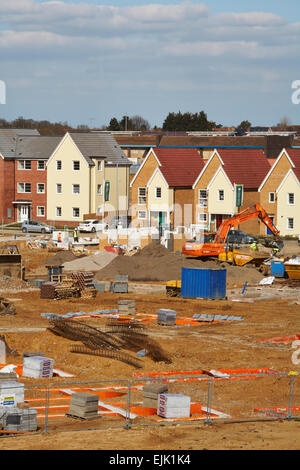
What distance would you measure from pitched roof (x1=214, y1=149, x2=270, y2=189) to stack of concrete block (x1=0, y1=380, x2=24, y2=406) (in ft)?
175

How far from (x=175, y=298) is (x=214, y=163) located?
32585 millimetres

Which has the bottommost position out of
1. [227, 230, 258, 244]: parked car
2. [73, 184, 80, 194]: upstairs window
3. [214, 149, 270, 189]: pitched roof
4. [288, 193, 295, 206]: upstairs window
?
[227, 230, 258, 244]: parked car

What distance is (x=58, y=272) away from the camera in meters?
48.2

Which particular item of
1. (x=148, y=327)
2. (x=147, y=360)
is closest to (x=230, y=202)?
(x=148, y=327)

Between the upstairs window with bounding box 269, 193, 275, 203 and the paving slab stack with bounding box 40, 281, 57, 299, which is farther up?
the upstairs window with bounding box 269, 193, 275, 203

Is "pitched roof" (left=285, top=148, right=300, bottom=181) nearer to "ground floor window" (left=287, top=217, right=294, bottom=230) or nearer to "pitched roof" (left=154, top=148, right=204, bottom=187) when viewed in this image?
"ground floor window" (left=287, top=217, right=294, bottom=230)

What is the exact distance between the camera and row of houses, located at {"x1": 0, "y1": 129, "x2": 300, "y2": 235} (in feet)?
238

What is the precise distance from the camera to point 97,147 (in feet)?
275

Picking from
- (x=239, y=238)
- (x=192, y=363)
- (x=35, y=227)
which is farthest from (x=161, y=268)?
(x=35, y=227)

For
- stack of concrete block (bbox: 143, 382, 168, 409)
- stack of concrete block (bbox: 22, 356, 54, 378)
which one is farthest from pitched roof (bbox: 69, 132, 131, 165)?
stack of concrete block (bbox: 143, 382, 168, 409)

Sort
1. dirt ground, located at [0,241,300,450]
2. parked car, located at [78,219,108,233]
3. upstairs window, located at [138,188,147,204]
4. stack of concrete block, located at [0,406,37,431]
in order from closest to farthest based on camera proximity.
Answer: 1. dirt ground, located at [0,241,300,450]
2. stack of concrete block, located at [0,406,37,431]
3. parked car, located at [78,219,108,233]
4. upstairs window, located at [138,188,147,204]

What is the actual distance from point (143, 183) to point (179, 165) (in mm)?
3777
